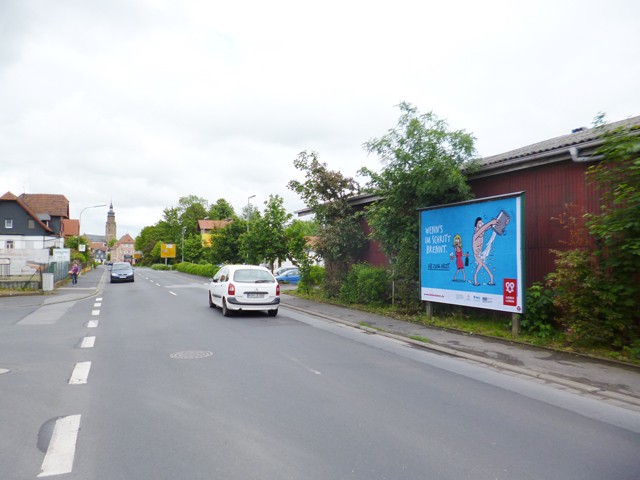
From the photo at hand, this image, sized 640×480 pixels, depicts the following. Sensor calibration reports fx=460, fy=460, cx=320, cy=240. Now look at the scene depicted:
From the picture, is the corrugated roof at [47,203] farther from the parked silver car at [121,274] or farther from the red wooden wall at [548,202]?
the red wooden wall at [548,202]

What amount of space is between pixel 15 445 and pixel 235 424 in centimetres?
196

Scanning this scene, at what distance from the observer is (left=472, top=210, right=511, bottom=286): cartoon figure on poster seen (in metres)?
10.2

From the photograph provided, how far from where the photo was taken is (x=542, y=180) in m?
10.6

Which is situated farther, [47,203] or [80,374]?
[47,203]

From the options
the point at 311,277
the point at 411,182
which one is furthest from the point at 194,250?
the point at 411,182

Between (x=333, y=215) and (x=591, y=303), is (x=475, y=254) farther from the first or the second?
(x=333, y=215)

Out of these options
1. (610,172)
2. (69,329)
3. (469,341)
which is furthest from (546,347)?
(69,329)

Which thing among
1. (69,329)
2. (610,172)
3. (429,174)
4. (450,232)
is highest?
(429,174)

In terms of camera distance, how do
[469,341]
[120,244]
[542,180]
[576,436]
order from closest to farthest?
[576,436] → [469,341] → [542,180] → [120,244]

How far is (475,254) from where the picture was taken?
1097cm

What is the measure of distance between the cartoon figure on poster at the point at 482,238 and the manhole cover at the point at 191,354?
6359 millimetres

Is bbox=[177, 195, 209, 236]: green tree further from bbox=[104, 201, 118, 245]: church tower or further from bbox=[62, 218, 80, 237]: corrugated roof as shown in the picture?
bbox=[104, 201, 118, 245]: church tower

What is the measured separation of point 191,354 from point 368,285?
8364mm

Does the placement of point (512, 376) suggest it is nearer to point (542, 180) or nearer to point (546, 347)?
point (546, 347)
